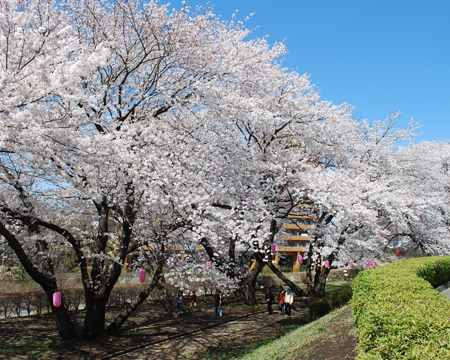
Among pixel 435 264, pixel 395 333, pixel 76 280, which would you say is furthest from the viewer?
pixel 76 280

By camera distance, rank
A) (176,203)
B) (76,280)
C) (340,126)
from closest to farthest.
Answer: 1. (176,203)
2. (340,126)
3. (76,280)

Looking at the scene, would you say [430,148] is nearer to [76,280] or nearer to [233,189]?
[233,189]

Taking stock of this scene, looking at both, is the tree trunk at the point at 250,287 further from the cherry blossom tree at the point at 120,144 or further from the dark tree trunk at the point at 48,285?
the dark tree trunk at the point at 48,285

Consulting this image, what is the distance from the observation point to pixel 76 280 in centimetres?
1830

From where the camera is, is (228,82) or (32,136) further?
(228,82)

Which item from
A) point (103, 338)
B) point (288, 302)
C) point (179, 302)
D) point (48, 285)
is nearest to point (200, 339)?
point (103, 338)

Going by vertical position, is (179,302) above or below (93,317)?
below

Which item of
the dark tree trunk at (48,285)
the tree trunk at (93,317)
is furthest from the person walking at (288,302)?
the dark tree trunk at (48,285)

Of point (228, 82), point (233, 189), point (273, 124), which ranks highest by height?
point (228, 82)

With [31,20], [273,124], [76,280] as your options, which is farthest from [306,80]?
[76,280]

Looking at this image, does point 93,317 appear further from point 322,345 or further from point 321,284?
point 321,284

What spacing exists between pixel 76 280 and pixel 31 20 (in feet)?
53.7

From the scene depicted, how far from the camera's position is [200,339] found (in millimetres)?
11195

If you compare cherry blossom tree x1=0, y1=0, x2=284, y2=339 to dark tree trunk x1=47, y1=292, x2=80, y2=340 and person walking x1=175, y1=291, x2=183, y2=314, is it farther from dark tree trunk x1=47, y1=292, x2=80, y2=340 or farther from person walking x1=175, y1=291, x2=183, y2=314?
person walking x1=175, y1=291, x2=183, y2=314
